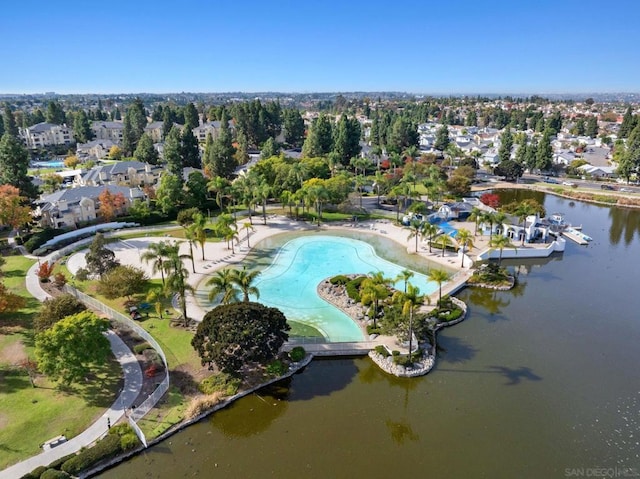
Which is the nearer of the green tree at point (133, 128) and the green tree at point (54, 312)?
the green tree at point (54, 312)

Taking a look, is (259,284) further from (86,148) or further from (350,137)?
(86,148)

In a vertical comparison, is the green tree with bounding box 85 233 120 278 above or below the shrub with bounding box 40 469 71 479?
above

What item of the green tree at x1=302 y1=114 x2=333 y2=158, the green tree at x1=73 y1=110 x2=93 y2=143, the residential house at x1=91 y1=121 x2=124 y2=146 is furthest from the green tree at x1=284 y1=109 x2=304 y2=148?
the green tree at x1=73 y1=110 x2=93 y2=143

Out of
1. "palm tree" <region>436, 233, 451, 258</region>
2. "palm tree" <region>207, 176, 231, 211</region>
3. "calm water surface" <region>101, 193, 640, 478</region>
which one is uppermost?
"palm tree" <region>207, 176, 231, 211</region>

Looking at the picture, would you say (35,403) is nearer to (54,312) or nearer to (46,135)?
(54,312)

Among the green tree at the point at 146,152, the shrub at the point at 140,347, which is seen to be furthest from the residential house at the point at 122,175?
the shrub at the point at 140,347

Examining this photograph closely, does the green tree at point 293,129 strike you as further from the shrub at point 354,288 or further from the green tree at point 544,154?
the shrub at point 354,288

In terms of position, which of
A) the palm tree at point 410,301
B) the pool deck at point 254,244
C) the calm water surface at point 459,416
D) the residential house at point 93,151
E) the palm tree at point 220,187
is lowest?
the calm water surface at point 459,416

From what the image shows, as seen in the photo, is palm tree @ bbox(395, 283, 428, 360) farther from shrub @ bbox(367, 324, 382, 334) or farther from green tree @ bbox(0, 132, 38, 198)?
green tree @ bbox(0, 132, 38, 198)
